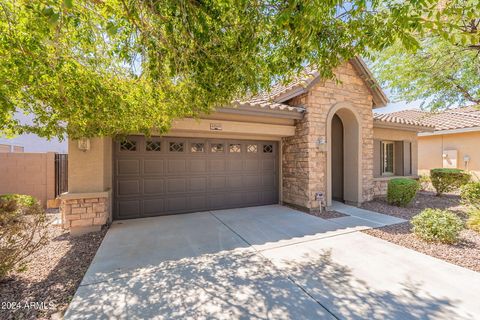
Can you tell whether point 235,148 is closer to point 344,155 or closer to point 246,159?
point 246,159

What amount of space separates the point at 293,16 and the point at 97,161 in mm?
5592

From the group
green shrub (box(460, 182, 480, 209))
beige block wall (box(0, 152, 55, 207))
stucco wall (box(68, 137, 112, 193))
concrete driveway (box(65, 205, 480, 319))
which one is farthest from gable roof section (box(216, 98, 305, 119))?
beige block wall (box(0, 152, 55, 207))

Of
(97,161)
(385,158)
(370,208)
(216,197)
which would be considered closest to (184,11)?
(97,161)

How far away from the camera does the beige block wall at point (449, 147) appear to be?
1305 cm

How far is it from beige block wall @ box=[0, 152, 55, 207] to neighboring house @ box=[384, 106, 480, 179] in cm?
1821

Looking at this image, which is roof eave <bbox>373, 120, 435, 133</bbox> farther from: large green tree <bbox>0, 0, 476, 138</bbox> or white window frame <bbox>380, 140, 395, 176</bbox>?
large green tree <bbox>0, 0, 476, 138</bbox>

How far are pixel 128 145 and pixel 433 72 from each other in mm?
10397

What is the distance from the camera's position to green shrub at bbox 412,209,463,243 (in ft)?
16.2

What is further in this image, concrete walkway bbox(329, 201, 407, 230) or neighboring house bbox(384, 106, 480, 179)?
neighboring house bbox(384, 106, 480, 179)

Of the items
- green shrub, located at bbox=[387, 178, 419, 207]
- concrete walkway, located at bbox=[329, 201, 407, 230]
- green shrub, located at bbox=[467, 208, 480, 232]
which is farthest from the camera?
green shrub, located at bbox=[387, 178, 419, 207]

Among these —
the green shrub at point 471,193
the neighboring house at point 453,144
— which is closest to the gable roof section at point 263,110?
the green shrub at point 471,193

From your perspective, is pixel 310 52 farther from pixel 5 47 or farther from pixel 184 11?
pixel 5 47

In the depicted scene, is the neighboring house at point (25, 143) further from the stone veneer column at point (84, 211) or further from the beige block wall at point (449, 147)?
the beige block wall at point (449, 147)

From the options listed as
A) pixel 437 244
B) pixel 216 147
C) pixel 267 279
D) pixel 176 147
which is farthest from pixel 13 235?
pixel 437 244
